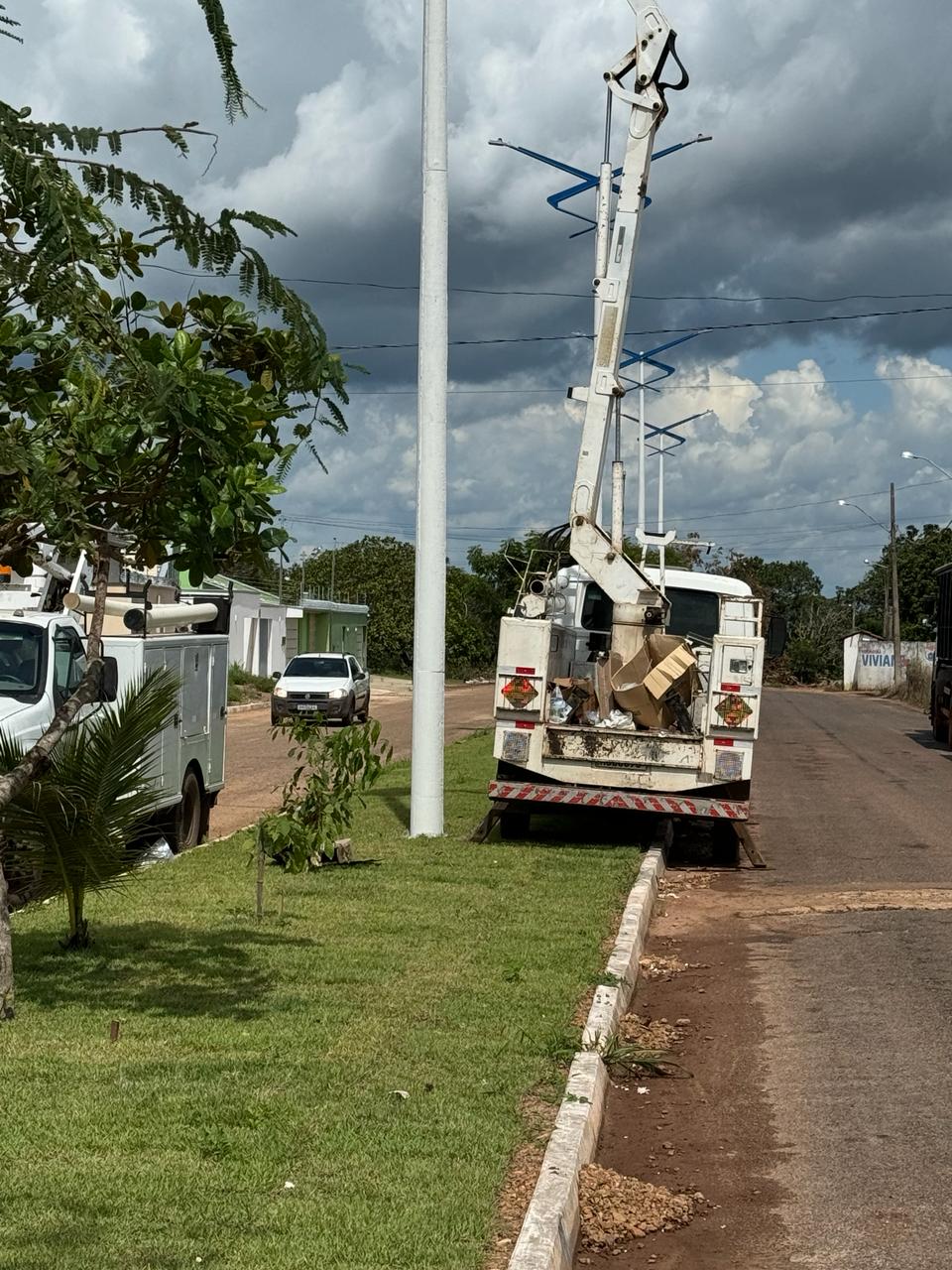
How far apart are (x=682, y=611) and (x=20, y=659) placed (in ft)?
24.8

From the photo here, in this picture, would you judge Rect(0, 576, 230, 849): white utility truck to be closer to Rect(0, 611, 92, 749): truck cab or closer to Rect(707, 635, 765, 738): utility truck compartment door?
Rect(0, 611, 92, 749): truck cab

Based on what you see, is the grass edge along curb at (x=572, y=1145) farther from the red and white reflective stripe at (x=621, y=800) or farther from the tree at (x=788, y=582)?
the tree at (x=788, y=582)

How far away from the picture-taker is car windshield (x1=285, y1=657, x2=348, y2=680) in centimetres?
3600

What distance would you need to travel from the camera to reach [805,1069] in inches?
302

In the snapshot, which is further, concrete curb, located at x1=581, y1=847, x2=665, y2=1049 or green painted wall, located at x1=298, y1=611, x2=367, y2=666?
green painted wall, located at x1=298, y1=611, x2=367, y2=666

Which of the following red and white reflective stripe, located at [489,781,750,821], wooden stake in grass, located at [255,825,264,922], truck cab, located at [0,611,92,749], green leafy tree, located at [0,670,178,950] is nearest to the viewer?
green leafy tree, located at [0,670,178,950]

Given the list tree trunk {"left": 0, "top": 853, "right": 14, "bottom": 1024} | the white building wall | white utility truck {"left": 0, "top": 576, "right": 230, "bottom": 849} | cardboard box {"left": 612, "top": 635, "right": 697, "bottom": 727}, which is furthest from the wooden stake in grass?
Result: the white building wall

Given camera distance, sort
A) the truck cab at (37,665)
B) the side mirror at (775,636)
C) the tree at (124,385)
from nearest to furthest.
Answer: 1. the tree at (124,385)
2. the truck cab at (37,665)
3. the side mirror at (775,636)

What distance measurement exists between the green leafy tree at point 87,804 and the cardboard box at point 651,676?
6.45 meters

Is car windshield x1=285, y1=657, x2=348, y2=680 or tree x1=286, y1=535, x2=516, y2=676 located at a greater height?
tree x1=286, y1=535, x2=516, y2=676

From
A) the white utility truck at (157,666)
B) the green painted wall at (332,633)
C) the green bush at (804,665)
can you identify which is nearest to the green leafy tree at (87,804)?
the white utility truck at (157,666)

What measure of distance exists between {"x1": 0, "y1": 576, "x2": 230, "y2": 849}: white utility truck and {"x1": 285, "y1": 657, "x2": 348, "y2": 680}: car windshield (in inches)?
752

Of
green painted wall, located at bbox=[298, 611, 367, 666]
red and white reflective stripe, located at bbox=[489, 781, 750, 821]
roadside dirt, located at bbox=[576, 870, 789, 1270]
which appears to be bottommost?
roadside dirt, located at bbox=[576, 870, 789, 1270]

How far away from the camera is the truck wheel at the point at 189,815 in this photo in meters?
14.5
